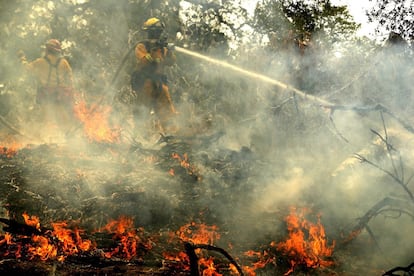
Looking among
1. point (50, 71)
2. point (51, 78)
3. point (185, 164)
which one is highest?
point (50, 71)

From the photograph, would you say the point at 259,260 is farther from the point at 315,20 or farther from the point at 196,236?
the point at 315,20

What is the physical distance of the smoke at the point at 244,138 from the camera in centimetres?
564

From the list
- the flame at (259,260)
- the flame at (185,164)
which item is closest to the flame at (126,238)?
the flame at (259,260)

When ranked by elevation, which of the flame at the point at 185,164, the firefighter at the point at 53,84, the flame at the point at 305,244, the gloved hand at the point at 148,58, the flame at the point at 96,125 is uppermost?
the gloved hand at the point at 148,58

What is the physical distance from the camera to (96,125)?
962 centimetres

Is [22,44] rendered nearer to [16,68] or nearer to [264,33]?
[16,68]

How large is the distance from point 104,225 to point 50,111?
557cm

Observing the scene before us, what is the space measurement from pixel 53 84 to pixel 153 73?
118 inches

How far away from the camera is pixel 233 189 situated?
696 cm

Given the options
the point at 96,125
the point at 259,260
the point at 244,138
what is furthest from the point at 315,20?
the point at 259,260

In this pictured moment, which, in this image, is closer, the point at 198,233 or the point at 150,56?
the point at 198,233

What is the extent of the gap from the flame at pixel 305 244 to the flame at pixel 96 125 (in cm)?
540

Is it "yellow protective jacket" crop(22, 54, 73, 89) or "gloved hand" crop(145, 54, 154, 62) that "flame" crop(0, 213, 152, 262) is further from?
"gloved hand" crop(145, 54, 154, 62)

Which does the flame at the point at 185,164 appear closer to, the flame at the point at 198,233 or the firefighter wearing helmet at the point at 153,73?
the flame at the point at 198,233
